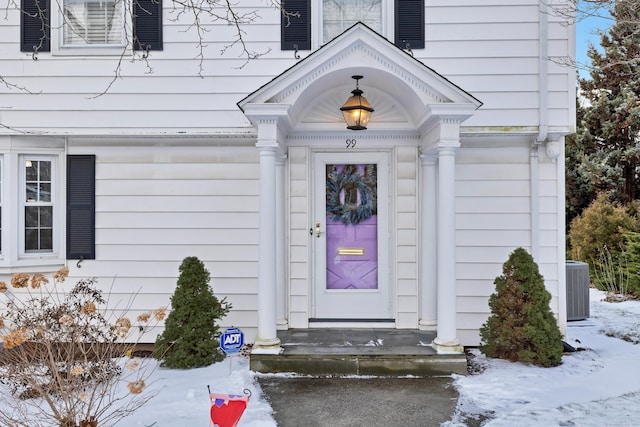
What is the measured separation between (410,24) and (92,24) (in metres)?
3.99

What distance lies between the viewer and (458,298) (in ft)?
19.3

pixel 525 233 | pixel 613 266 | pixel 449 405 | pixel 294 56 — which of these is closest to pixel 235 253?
pixel 294 56

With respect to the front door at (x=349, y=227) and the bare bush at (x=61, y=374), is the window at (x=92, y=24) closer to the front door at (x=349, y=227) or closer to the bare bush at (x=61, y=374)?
the front door at (x=349, y=227)

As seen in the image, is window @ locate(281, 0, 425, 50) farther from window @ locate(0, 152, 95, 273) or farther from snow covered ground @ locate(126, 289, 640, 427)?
snow covered ground @ locate(126, 289, 640, 427)

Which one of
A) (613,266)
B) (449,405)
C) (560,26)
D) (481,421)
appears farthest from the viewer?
(613,266)

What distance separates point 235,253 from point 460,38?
12.5ft

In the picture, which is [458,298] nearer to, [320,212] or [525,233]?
[525,233]

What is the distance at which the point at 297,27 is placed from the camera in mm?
5824

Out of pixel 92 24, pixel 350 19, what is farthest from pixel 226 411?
pixel 92 24

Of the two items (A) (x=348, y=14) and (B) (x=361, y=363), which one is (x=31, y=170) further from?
(B) (x=361, y=363)

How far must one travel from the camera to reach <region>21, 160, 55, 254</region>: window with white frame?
5926 mm

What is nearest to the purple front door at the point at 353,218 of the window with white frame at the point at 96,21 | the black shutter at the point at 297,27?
the black shutter at the point at 297,27

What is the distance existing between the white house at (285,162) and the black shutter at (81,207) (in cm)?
2

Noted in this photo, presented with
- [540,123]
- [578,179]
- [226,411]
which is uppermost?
[578,179]
